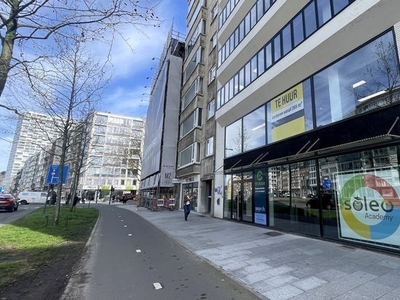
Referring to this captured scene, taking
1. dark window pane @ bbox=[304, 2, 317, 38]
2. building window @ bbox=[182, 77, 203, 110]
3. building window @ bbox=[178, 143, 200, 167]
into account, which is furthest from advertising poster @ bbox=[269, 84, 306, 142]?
building window @ bbox=[182, 77, 203, 110]

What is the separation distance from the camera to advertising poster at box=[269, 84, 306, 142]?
35.8ft

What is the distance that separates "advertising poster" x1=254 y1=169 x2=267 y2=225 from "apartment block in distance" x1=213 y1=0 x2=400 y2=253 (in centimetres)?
5

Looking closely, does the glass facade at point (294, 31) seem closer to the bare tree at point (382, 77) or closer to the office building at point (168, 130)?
the bare tree at point (382, 77)

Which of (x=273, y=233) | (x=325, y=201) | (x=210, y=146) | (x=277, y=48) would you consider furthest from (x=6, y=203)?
(x=325, y=201)

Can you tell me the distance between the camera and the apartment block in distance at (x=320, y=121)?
7473 mm

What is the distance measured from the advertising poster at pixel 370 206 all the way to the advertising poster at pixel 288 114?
311cm

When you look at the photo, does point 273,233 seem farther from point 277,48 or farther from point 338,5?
point 338,5

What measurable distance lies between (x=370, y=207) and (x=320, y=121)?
3.63 metres

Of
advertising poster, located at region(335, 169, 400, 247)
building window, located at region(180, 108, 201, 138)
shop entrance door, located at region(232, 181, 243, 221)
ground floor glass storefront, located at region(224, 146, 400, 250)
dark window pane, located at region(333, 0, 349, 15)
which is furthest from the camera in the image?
building window, located at region(180, 108, 201, 138)

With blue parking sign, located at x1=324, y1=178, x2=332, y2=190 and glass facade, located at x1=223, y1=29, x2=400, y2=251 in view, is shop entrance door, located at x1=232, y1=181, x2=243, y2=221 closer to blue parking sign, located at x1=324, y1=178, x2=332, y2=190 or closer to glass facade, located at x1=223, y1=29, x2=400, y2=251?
glass facade, located at x1=223, y1=29, x2=400, y2=251

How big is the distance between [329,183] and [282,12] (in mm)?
8420

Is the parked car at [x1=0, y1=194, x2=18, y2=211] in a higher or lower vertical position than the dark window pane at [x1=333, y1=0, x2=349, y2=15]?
lower

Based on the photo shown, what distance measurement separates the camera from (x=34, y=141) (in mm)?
14930

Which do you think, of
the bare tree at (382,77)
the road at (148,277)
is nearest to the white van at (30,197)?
the road at (148,277)
